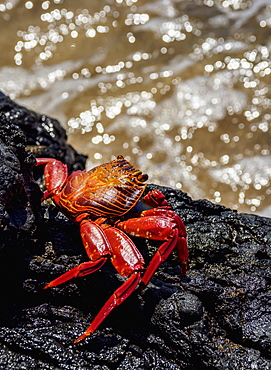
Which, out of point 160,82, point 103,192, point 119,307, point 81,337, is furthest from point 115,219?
point 160,82

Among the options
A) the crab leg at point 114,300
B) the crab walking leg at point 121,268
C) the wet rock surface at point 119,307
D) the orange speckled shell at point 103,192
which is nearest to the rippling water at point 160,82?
the orange speckled shell at point 103,192

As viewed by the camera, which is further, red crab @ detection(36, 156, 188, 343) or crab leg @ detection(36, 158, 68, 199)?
crab leg @ detection(36, 158, 68, 199)

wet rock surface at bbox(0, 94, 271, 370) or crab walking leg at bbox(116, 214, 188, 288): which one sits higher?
crab walking leg at bbox(116, 214, 188, 288)

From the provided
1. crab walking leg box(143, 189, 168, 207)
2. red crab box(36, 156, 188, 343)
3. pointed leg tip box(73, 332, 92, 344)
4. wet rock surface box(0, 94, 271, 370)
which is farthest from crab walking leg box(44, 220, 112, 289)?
crab walking leg box(143, 189, 168, 207)

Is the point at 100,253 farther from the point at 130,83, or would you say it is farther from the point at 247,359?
the point at 130,83

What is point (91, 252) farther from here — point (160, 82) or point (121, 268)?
point (160, 82)

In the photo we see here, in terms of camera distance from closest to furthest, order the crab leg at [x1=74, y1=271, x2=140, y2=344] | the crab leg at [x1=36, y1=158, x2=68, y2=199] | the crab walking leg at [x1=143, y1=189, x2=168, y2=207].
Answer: the crab leg at [x1=74, y1=271, x2=140, y2=344] → the crab walking leg at [x1=143, y1=189, x2=168, y2=207] → the crab leg at [x1=36, y1=158, x2=68, y2=199]

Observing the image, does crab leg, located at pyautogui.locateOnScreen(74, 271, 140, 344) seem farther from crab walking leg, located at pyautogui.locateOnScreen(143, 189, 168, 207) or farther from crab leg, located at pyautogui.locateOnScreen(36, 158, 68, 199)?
crab leg, located at pyautogui.locateOnScreen(36, 158, 68, 199)
